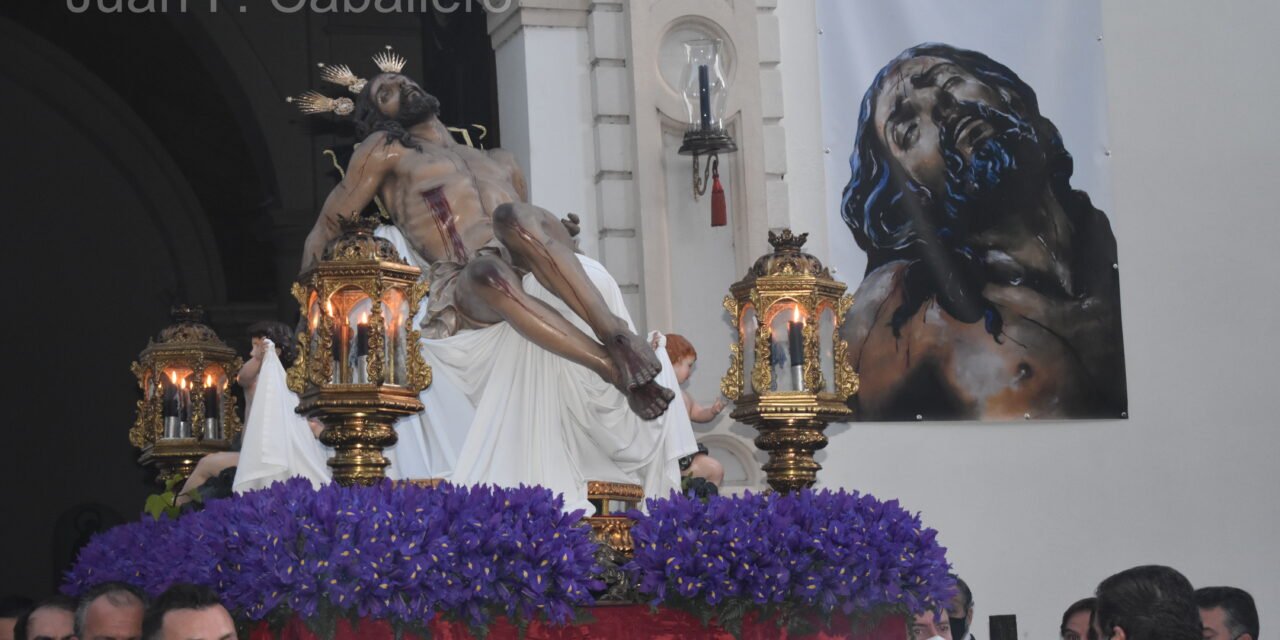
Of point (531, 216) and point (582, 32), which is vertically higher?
point (582, 32)

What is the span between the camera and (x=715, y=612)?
6.23 m

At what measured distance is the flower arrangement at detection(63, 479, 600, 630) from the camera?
570 centimetres

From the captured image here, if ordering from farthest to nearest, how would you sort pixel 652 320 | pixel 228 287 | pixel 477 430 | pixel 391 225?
pixel 228 287 < pixel 652 320 < pixel 391 225 < pixel 477 430

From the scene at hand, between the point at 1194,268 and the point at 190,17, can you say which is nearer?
the point at 1194,268

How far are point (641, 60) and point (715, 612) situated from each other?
4.27 m

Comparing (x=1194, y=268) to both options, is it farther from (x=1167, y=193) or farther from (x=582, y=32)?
(x=582, y=32)

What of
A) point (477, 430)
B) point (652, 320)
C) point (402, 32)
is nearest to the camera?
point (477, 430)

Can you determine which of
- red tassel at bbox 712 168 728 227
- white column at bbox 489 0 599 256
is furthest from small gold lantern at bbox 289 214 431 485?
white column at bbox 489 0 599 256

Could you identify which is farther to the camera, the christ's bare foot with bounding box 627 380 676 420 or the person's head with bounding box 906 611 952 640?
the person's head with bounding box 906 611 952 640

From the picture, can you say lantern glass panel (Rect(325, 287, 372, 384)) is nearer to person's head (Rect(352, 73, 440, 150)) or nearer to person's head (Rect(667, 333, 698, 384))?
person's head (Rect(352, 73, 440, 150))

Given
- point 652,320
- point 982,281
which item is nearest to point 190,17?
point 652,320

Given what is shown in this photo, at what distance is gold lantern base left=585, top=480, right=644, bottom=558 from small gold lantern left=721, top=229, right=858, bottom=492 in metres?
0.54

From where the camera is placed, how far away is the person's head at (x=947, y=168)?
33.8 ft

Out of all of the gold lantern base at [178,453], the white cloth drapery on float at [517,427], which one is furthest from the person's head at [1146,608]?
the gold lantern base at [178,453]
